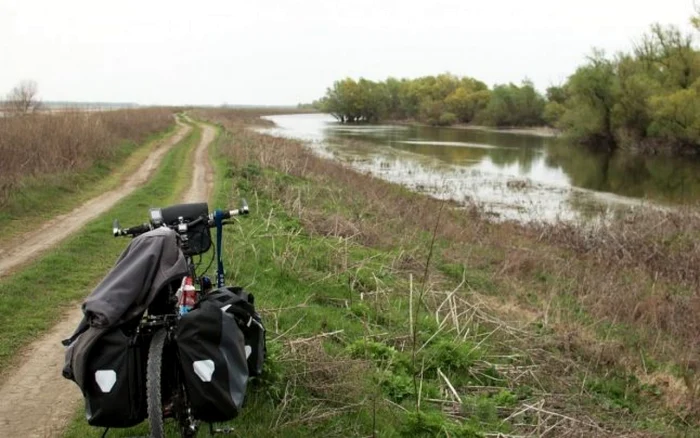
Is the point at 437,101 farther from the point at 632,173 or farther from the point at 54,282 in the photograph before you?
the point at 54,282

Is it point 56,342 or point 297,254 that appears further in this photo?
point 297,254

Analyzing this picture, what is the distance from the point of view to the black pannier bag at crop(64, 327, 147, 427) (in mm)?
3182

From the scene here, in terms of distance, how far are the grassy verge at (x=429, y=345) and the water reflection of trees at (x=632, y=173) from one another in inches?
669

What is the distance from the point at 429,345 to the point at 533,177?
27578 mm

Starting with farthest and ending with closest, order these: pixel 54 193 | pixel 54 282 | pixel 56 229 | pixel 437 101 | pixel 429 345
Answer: pixel 437 101 < pixel 54 193 < pixel 56 229 < pixel 54 282 < pixel 429 345

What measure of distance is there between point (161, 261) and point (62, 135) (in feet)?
59.6

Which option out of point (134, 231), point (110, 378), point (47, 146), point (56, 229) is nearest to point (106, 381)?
point (110, 378)

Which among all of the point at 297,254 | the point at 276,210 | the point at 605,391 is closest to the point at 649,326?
the point at 605,391

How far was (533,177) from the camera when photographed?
107ft

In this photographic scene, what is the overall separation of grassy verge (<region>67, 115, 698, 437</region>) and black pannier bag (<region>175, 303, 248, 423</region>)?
135cm

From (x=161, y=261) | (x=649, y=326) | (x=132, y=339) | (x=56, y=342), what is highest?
(x=161, y=261)

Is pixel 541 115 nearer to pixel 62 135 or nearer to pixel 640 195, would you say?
pixel 640 195

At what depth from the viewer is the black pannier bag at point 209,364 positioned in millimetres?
3193

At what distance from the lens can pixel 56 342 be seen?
6.12 meters
